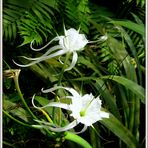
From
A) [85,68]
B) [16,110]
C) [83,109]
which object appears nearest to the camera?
[83,109]

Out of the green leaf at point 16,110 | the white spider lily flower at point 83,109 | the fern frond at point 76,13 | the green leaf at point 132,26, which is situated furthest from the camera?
the fern frond at point 76,13

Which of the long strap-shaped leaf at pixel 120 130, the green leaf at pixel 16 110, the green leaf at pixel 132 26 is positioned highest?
the green leaf at pixel 132 26

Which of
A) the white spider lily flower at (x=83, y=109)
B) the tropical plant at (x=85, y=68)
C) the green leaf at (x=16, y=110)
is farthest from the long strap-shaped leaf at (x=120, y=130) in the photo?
the white spider lily flower at (x=83, y=109)

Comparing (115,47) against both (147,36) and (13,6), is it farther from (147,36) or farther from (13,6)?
(13,6)

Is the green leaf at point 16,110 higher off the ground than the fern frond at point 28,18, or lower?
lower

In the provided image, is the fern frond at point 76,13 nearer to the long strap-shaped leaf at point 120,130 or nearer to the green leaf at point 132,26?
the green leaf at point 132,26

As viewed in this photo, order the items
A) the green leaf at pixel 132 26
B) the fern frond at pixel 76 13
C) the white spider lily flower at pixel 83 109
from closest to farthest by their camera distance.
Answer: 1. the white spider lily flower at pixel 83 109
2. the green leaf at pixel 132 26
3. the fern frond at pixel 76 13

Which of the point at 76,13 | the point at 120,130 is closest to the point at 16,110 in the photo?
the point at 120,130

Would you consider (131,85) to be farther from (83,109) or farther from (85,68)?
(83,109)

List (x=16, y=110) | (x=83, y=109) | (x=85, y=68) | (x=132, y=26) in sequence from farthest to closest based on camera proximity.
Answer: (x=85, y=68), (x=132, y=26), (x=16, y=110), (x=83, y=109)

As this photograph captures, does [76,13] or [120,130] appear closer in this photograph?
[120,130]
